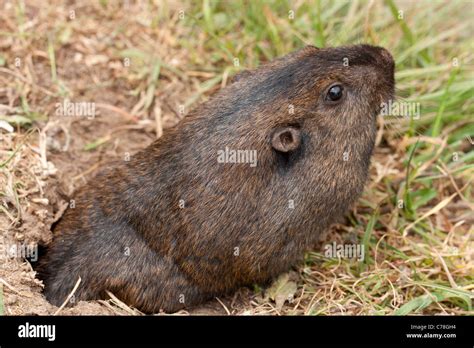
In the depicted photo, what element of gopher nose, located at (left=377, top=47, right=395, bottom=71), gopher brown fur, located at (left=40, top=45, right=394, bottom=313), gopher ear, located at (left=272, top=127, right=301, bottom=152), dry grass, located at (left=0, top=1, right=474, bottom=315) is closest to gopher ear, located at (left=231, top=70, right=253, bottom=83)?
gopher brown fur, located at (left=40, top=45, right=394, bottom=313)

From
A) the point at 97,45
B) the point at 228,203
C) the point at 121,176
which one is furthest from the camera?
the point at 97,45

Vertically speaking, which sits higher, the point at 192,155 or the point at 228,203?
the point at 192,155

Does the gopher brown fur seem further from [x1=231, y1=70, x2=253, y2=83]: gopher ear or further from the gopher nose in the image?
[x1=231, y1=70, x2=253, y2=83]: gopher ear

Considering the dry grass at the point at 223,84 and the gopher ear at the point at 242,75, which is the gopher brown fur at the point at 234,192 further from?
the dry grass at the point at 223,84

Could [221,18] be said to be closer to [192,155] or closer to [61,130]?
[61,130]

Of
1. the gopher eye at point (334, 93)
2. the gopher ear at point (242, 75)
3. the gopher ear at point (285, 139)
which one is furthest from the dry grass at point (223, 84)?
the gopher ear at point (242, 75)
